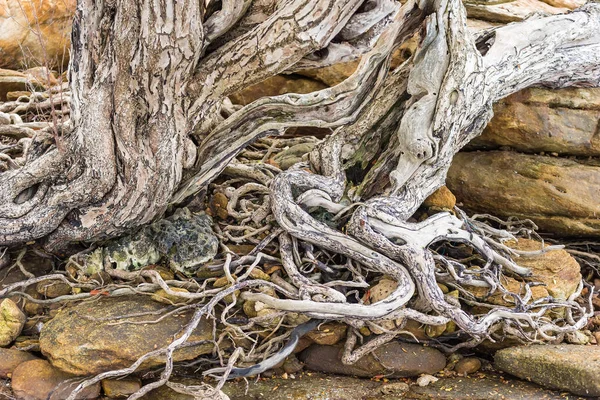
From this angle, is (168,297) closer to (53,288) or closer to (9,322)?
(53,288)

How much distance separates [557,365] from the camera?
3.61 meters

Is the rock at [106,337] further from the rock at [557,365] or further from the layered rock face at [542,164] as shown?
the layered rock face at [542,164]

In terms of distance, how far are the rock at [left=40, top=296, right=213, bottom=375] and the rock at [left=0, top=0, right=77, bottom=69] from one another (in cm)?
334

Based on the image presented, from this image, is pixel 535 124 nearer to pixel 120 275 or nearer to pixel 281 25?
pixel 281 25

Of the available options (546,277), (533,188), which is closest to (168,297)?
(546,277)

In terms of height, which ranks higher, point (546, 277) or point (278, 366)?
point (546, 277)

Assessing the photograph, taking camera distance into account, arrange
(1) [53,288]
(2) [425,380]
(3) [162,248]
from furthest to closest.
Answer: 1. (3) [162,248]
2. (1) [53,288]
3. (2) [425,380]

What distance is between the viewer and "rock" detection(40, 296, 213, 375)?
3.38 metres

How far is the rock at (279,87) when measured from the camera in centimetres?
598

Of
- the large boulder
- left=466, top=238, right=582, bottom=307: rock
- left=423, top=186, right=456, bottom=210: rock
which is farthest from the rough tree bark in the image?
the large boulder

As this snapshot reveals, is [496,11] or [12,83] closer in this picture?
[496,11]

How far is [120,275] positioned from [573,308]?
3354 mm

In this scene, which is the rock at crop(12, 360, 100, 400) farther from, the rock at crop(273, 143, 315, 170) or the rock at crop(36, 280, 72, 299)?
the rock at crop(273, 143, 315, 170)

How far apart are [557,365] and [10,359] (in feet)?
11.3
